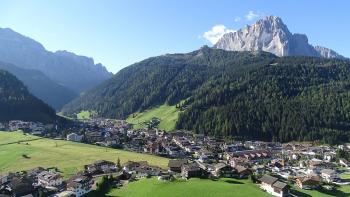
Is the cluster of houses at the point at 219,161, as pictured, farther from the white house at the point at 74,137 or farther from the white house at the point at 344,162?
the white house at the point at 344,162

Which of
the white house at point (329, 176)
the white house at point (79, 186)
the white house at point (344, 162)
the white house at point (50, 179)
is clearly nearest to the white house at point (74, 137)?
the white house at point (50, 179)

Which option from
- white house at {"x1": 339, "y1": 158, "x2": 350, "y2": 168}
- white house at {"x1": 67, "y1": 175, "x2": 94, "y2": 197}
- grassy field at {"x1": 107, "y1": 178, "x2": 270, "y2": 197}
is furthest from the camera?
white house at {"x1": 339, "y1": 158, "x2": 350, "y2": 168}

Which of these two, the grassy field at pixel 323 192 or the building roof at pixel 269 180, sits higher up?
the building roof at pixel 269 180

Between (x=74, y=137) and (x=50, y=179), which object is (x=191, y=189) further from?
(x=74, y=137)

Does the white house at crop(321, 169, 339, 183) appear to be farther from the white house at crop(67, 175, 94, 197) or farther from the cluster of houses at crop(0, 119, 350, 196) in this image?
the white house at crop(67, 175, 94, 197)

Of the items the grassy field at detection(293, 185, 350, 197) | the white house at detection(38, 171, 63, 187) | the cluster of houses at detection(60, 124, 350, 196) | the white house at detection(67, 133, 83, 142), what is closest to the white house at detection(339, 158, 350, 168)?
the cluster of houses at detection(60, 124, 350, 196)
